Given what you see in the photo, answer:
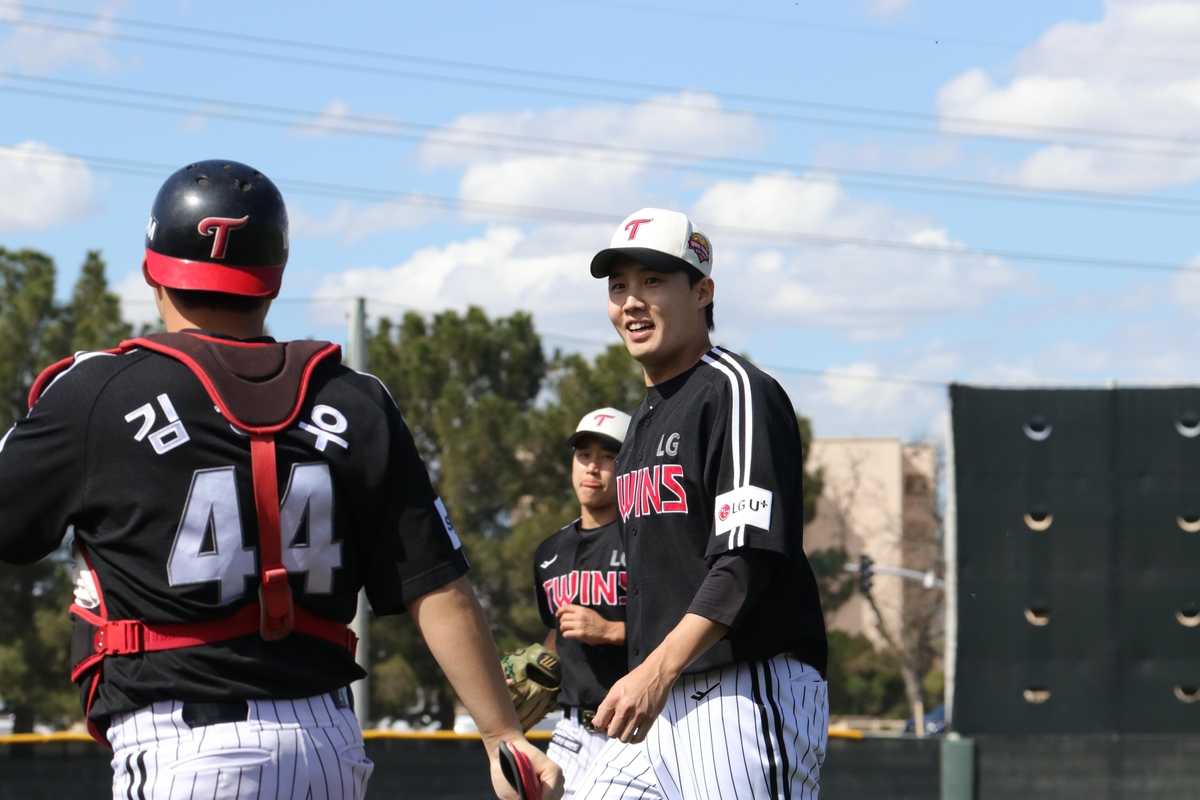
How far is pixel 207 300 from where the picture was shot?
9.30ft

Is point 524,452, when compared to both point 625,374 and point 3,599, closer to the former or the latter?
point 625,374

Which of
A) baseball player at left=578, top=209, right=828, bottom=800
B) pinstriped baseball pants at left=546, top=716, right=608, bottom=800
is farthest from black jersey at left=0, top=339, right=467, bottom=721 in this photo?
pinstriped baseball pants at left=546, top=716, right=608, bottom=800

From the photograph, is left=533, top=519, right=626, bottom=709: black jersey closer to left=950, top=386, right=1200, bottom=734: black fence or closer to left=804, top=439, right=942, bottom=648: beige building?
left=950, top=386, right=1200, bottom=734: black fence

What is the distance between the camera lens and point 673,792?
4133 mm

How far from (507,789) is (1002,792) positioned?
25.6 feet

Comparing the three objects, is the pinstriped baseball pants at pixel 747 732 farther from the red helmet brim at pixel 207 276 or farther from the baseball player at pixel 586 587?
the baseball player at pixel 586 587

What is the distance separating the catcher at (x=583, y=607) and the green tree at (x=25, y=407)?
19704 mm

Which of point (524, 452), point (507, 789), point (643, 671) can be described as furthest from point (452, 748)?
point (524, 452)

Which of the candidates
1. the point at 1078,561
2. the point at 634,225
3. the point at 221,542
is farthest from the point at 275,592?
the point at 1078,561

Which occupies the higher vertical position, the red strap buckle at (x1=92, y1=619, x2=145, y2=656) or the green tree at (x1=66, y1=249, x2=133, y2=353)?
the green tree at (x1=66, y1=249, x2=133, y2=353)

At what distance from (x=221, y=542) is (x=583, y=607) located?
12.3 feet

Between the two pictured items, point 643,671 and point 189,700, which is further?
point 643,671

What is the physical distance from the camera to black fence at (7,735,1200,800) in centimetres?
979

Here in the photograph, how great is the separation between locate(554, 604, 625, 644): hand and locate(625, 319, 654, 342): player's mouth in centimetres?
195
